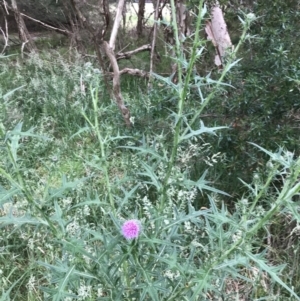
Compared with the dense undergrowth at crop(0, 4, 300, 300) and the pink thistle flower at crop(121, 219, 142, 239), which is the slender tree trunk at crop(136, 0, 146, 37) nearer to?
the dense undergrowth at crop(0, 4, 300, 300)

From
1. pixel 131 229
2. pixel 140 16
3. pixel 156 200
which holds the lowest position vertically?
pixel 156 200

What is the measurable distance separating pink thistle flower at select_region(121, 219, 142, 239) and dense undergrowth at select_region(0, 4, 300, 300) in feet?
0.18

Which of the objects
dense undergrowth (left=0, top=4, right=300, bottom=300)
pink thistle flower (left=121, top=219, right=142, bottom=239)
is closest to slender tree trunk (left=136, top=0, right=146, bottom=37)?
dense undergrowth (left=0, top=4, right=300, bottom=300)

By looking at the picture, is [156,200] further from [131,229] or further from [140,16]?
[140,16]

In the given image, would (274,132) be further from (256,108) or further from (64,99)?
(64,99)

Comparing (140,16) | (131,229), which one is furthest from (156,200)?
(140,16)

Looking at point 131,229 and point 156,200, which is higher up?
point 131,229

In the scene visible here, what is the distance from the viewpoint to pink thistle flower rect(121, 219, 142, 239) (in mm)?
1158

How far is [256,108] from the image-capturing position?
2514 mm

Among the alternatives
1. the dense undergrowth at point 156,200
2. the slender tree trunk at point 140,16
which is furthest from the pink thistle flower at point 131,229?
the slender tree trunk at point 140,16

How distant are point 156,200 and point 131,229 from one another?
46.4 inches

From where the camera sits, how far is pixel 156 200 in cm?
234

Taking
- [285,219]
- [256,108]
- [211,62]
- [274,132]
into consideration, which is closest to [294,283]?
[285,219]

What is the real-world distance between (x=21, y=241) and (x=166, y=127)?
1090 millimetres
